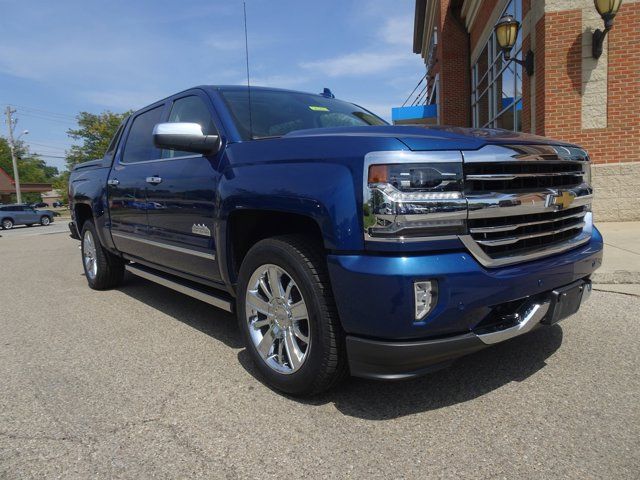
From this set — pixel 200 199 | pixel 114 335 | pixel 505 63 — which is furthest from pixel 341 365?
pixel 505 63

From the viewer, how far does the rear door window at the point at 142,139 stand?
4.52m

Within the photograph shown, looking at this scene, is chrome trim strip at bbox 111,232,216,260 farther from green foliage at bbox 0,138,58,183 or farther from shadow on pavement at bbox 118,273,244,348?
green foliage at bbox 0,138,58,183

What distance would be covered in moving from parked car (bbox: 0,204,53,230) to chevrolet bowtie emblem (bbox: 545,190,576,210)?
112 feet

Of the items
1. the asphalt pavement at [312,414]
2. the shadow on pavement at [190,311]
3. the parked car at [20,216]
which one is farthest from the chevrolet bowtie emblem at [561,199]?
the parked car at [20,216]

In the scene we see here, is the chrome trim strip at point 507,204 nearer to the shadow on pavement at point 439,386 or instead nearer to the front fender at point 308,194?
the front fender at point 308,194

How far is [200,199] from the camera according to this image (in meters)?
3.42

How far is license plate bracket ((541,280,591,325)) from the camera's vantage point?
102 inches

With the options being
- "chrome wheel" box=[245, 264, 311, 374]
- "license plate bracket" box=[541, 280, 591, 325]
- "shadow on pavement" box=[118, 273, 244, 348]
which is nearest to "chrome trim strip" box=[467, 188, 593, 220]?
"license plate bracket" box=[541, 280, 591, 325]

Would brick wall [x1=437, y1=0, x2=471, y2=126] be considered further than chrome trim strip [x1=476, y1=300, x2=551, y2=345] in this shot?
Yes

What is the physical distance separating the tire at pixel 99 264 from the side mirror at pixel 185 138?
9.62ft

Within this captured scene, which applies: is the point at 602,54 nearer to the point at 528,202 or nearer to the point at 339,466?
the point at 528,202

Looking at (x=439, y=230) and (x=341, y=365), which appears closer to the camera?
(x=439, y=230)

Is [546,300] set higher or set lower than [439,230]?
lower

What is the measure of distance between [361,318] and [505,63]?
11.3m
